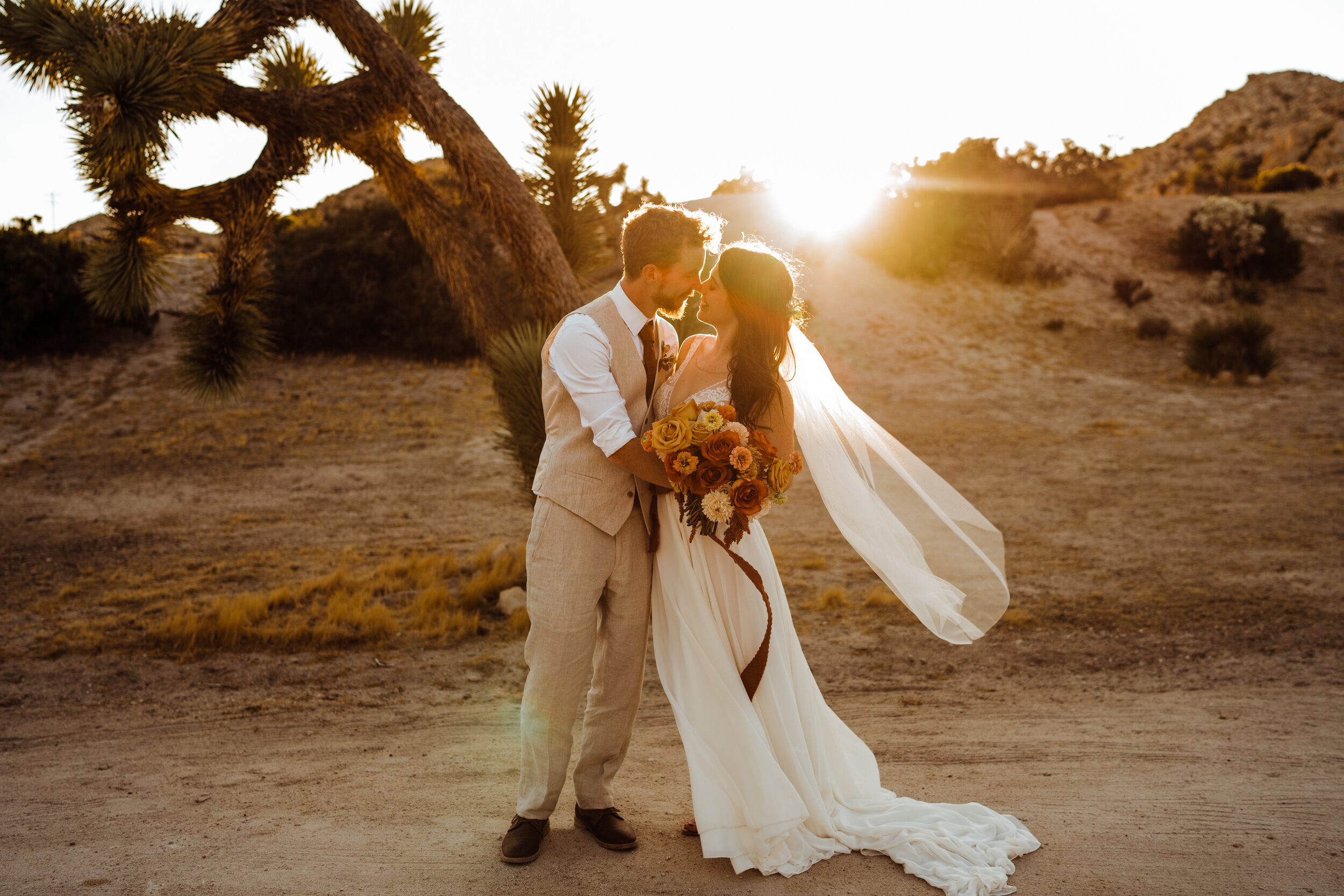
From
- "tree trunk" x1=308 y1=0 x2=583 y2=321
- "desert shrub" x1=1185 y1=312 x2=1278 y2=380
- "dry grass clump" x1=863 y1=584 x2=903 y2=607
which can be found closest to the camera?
"tree trunk" x1=308 y1=0 x2=583 y2=321

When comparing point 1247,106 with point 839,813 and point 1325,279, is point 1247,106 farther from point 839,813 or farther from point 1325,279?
point 839,813

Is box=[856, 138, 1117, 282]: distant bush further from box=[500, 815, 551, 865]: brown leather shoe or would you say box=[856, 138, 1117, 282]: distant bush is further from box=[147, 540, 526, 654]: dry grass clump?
box=[500, 815, 551, 865]: brown leather shoe

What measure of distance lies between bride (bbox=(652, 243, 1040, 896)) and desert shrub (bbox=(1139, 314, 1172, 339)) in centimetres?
2160

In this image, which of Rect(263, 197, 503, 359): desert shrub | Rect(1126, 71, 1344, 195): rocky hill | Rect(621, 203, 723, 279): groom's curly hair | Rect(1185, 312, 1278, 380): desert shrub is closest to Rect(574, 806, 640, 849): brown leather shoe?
Rect(621, 203, 723, 279): groom's curly hair

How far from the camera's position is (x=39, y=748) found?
4.49m

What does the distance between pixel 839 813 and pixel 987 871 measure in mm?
570

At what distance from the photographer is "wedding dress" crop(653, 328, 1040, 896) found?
3.03 metres

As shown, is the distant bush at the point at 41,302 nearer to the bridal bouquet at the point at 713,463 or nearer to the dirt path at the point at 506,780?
the dirt path at the point at 506,780

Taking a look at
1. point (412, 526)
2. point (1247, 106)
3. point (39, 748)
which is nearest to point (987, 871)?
point (39, 748)

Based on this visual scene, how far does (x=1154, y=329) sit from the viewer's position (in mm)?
21844

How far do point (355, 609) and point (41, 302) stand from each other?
16175 millimetres

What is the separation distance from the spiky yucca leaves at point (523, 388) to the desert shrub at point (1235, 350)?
17431 millimetres

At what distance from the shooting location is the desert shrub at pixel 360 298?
1969 cm

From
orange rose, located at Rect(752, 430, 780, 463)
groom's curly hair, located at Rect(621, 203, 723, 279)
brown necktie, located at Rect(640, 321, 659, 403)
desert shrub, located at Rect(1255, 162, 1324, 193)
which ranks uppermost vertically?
desert shrub, located at Rect(1255, 162, 1324, 193)
